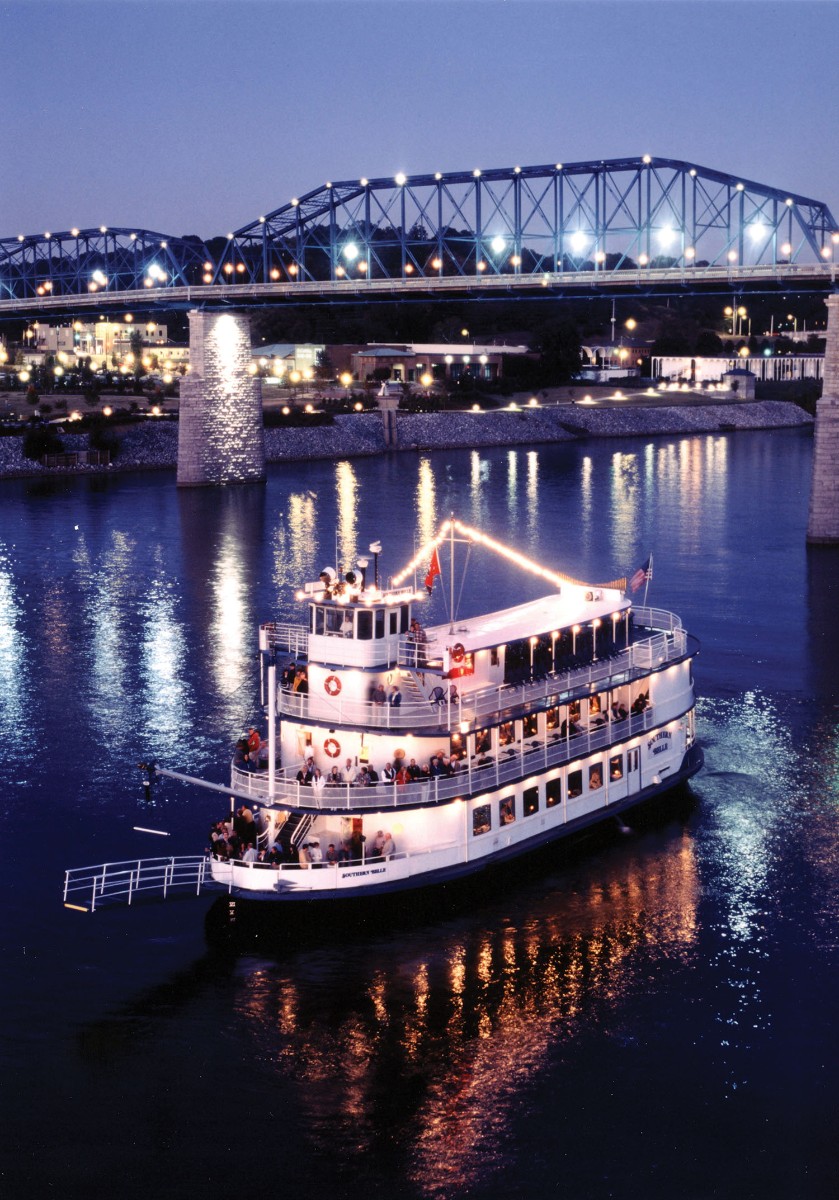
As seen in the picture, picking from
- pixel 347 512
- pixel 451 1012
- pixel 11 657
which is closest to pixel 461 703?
pixel 451 1012

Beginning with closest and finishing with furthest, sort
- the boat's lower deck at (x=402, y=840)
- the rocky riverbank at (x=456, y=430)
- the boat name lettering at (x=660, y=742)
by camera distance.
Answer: the boat's lower deck at (x=402, y=840) → the boat name lettering at (x=660, y=742) → the rocky riverbank at (x=456, y=430)

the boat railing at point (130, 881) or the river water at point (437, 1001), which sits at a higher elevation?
the boat railing at point (130, 881)

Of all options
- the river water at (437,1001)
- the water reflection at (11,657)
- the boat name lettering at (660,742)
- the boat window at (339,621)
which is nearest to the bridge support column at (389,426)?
the water reflection at (11,657)

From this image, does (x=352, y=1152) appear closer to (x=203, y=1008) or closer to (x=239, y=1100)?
(x=239, y=1100)

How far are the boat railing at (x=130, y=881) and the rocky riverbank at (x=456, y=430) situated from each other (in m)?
66.3

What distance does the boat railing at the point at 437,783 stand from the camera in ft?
71.1

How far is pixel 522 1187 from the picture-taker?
15.9 metres

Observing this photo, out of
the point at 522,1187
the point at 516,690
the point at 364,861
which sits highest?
the point at 516,690

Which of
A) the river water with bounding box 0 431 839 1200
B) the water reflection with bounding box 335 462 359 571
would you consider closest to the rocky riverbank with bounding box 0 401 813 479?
the water reflection with bounding box 335 462 359 571

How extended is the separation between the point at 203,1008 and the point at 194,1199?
151 inches

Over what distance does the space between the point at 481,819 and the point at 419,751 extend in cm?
140

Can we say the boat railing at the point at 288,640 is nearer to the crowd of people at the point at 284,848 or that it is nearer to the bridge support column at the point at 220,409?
the crowd of people at the point at 284,848

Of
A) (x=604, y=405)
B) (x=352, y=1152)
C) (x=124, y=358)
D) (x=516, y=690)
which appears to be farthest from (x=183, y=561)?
(x=124, y=358)

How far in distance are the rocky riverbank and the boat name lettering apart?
216 ft
